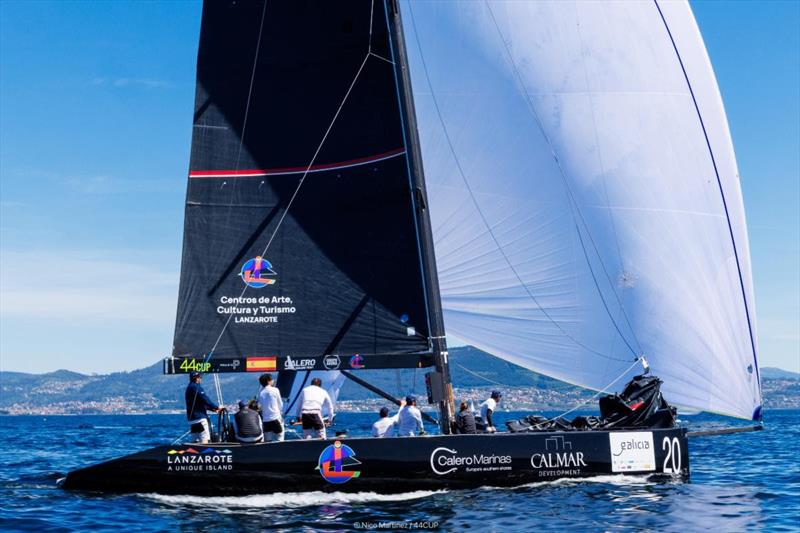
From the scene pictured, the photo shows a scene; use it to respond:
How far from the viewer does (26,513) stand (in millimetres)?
13281

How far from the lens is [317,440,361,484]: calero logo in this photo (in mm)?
13922

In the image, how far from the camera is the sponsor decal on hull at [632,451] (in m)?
14.8

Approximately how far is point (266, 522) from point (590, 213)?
819 cm

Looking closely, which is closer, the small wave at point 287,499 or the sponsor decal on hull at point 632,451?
the small wave at point 287,499

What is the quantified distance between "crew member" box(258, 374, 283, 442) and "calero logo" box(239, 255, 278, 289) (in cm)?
201

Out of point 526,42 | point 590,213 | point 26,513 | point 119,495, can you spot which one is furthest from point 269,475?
point 526,42

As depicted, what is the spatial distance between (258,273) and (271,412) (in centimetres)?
269

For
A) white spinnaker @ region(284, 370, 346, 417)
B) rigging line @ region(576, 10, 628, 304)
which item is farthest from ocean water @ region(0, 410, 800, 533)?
rigging line @ region(576, 10, 628, 304)

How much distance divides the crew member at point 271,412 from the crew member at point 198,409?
76cm

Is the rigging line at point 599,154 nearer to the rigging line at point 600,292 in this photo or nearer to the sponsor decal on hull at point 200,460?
the rigging line at point 600,292

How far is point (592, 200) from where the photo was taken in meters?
16.8

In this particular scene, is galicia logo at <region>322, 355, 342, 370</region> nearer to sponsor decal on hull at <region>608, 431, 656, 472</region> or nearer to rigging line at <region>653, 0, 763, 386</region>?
sponsor decal on hull at <region>608, 431, 656, 472</region>

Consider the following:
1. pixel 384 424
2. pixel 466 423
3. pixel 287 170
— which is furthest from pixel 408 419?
pixel 287 170

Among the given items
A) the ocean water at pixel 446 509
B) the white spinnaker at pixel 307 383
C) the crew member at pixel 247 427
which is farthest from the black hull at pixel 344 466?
the white spinnaker at pixel 307 383
